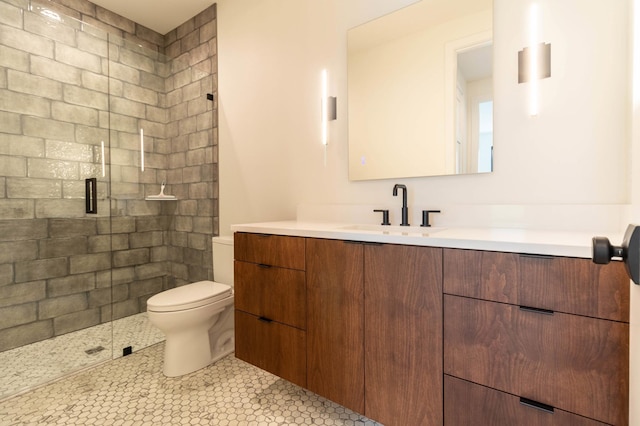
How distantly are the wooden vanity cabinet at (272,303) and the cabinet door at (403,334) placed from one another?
13.8 inches

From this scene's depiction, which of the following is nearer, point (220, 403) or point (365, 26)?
point (220, 403)

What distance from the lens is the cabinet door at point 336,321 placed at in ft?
4.07

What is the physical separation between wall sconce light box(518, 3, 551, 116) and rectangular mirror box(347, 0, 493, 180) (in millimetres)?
131

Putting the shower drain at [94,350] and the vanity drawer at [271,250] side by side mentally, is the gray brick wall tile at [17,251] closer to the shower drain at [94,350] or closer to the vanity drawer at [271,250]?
the shower drain at [94,350]

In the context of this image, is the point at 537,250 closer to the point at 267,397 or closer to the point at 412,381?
the point at 412,381

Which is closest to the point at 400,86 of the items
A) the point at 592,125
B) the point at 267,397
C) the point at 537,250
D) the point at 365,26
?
the point at 365,26

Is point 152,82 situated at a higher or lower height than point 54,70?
higher

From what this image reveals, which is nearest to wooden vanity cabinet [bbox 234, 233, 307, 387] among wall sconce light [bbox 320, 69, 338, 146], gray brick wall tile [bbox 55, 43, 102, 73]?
wall sconce light [bbox 320, 69, 338, 146]

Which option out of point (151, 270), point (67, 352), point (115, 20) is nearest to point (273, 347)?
point (67, 352)

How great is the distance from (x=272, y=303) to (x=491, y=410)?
981 mm

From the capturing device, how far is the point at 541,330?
0.88m

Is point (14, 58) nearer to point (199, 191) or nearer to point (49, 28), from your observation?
point (49, 28)

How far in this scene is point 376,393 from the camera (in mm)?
1190

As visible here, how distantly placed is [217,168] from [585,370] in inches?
100
